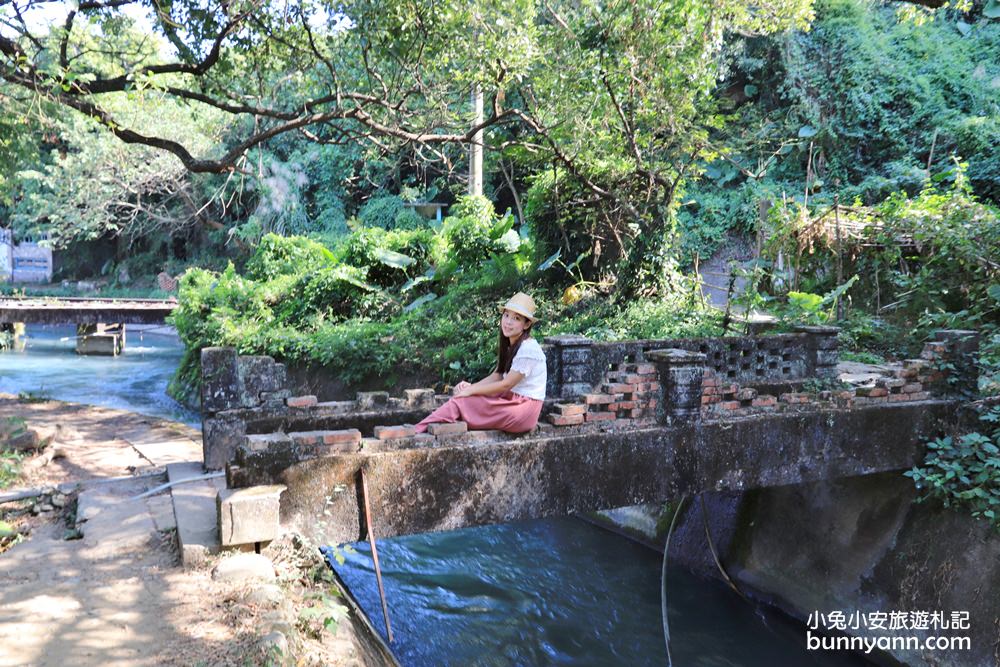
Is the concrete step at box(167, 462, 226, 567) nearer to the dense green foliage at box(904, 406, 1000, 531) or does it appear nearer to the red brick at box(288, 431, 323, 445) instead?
the red brick at box(288, 431, 323, 445)

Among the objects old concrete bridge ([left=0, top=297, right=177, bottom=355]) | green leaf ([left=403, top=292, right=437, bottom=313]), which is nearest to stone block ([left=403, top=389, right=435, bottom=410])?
green leaf ([left=403, top=292, right=437, bottom=313])

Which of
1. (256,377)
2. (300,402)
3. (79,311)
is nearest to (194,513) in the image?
(300,402)

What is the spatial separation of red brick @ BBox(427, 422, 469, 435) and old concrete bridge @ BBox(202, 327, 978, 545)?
0.12 ft

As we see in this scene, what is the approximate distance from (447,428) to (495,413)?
0.38m

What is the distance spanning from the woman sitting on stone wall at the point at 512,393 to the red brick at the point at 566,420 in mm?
Answer: 160

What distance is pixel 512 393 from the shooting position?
5.23m

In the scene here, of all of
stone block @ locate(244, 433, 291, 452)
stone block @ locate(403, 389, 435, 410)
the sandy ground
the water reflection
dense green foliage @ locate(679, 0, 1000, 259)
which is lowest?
the water reflection

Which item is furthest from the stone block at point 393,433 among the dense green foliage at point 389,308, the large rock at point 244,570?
the dense green foliage at point 389,308

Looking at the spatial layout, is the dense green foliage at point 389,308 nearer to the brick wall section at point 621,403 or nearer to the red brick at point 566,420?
the brick wall section at point 621,403

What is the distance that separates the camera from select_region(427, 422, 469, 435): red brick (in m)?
5.04

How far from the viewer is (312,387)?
42.4 feet

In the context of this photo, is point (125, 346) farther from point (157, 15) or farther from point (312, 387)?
point (157, 15)

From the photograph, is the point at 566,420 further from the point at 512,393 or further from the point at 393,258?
the point at 393,258

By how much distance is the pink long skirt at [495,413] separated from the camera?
5.19 meters
